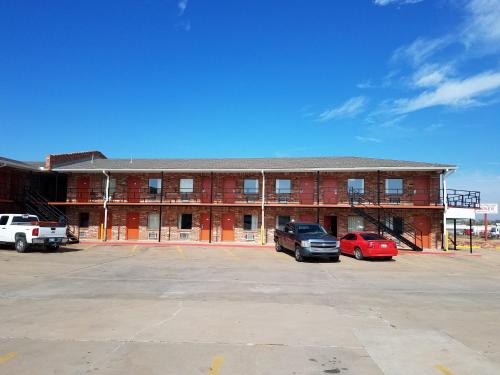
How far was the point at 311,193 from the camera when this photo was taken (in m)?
27.3

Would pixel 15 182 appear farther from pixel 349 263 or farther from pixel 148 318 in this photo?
pixel 148 318

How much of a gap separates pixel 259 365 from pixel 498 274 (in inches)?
528

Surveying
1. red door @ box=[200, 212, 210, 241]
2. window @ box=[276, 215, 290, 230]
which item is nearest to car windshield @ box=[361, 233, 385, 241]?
window @ box=[276, 215, 290, 230]

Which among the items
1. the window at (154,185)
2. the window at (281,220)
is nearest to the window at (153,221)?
the window at (154,185)

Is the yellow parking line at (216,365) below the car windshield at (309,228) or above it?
below

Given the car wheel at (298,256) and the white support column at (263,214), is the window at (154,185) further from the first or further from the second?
the car wheel at (298,256)

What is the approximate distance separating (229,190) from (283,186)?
3.82 m

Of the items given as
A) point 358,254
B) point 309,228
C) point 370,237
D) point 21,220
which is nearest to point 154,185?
point 21,220

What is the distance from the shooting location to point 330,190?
27125 millimetres

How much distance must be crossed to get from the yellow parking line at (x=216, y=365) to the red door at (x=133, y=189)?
977 inches

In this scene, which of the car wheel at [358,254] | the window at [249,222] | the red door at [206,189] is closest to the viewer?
the car wheel at [358,254]

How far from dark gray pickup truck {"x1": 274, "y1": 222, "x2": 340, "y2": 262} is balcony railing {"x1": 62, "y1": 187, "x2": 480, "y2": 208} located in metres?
6.91

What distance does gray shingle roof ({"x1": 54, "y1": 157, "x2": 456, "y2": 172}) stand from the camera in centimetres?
2539

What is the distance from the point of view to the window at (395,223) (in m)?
26.4
